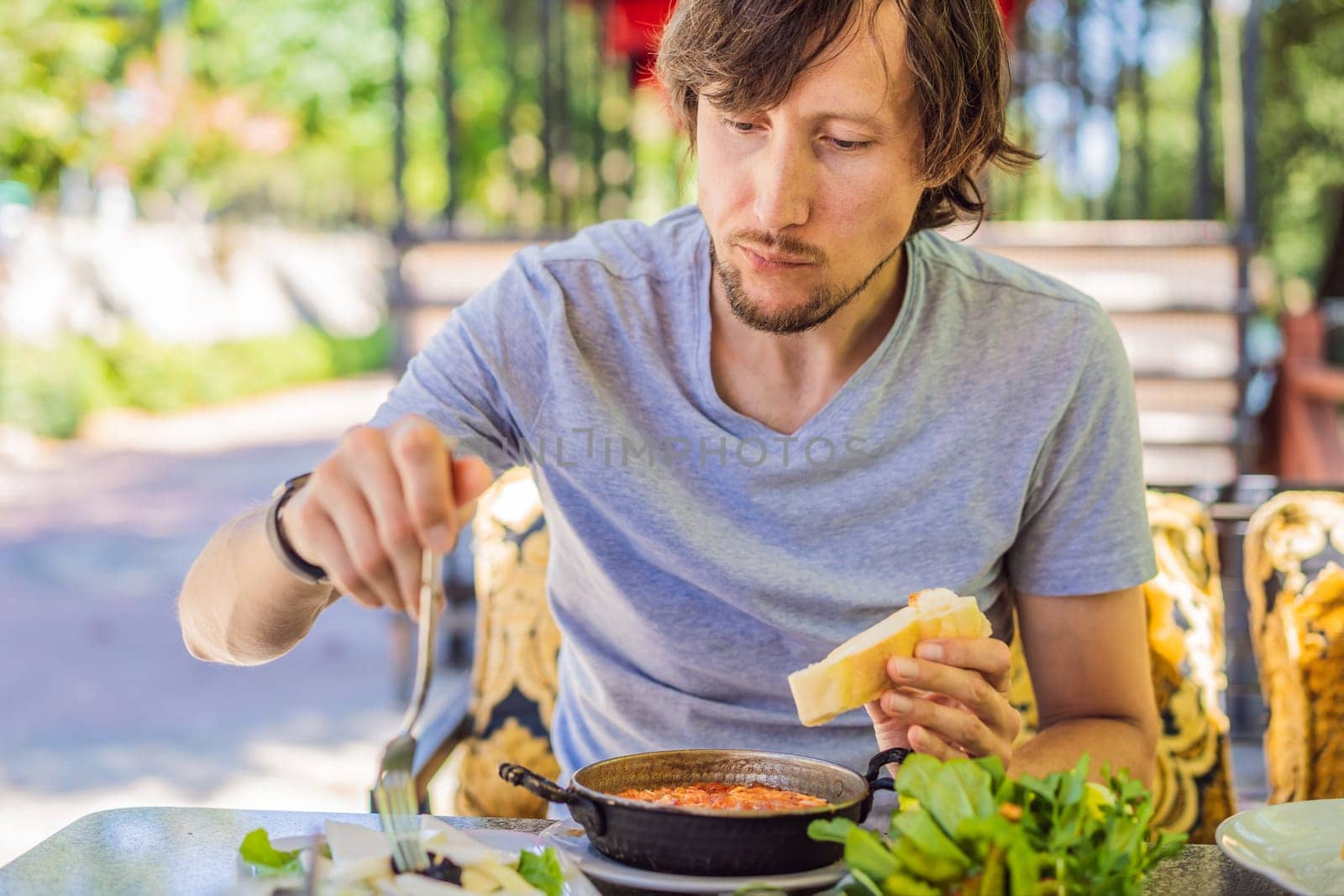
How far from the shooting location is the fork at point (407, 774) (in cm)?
104

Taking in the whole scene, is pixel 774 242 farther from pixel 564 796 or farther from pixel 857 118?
pixel 564 796

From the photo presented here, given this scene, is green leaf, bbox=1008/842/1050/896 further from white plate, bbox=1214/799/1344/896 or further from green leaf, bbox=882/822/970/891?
white plate, bbox=1214/799/1344/896

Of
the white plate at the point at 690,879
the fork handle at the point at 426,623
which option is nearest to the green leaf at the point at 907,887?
the white plate at the point at 690,879

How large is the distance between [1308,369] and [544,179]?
299 cm

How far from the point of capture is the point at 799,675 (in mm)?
1329

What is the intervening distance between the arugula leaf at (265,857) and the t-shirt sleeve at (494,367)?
2.28 feet

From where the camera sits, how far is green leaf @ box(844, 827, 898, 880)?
0.94 m

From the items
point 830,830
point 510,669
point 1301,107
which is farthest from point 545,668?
point 1301,107

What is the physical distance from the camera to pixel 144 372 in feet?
49.2

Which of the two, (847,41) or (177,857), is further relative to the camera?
(847,41)

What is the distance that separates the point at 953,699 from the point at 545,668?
1.02 metres

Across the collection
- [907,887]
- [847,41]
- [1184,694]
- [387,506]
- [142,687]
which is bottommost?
[142,687]

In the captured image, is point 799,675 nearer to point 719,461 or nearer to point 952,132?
point 719,461

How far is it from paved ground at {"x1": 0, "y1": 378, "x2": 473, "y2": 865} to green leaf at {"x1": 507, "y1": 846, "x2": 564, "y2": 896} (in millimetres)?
593
